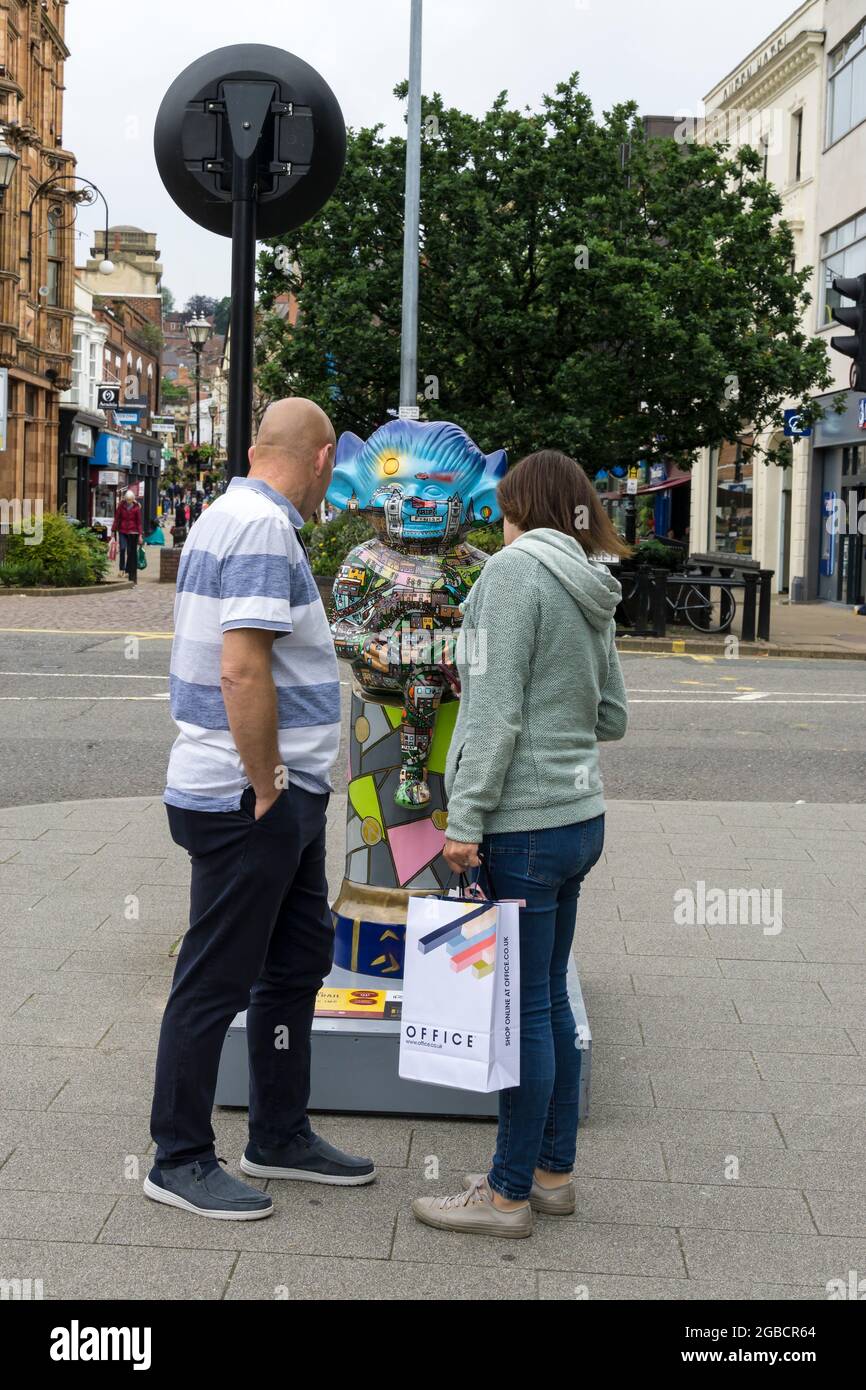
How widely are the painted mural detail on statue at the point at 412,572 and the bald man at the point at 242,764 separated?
81 centimetres

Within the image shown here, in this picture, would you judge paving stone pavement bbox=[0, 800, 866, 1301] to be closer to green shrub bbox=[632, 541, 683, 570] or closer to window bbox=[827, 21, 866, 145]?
green shrub bbox=[632, 541, 683, 570]

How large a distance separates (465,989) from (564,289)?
64.5ft

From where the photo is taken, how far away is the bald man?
3240 millimetres

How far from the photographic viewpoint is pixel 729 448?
37750mm

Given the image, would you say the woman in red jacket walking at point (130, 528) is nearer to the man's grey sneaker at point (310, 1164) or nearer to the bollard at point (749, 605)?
the bollard at point (749, 605)

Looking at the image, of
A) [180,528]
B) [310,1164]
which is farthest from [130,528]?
[310,1164]

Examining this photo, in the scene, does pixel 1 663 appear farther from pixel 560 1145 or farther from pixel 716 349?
pixel 560 1145

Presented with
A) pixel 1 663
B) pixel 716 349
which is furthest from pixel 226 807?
pixel 716 349

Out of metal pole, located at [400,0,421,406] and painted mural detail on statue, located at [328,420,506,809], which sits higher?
metal pole, located at [400,0,421,406]

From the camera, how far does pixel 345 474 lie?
4.65 m

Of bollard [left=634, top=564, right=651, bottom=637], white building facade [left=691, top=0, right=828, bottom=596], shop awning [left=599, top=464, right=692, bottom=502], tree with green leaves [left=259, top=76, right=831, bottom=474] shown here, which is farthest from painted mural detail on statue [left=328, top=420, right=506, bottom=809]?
shop awning [left=599, top=464, right=692, bottom=502]

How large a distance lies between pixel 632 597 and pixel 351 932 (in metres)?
16.2

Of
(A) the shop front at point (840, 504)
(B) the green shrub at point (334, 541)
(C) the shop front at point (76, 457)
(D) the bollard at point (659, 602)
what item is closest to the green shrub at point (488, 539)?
(B) the green shrub at point (334, 541)

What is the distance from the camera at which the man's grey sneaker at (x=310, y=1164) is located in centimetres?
365
